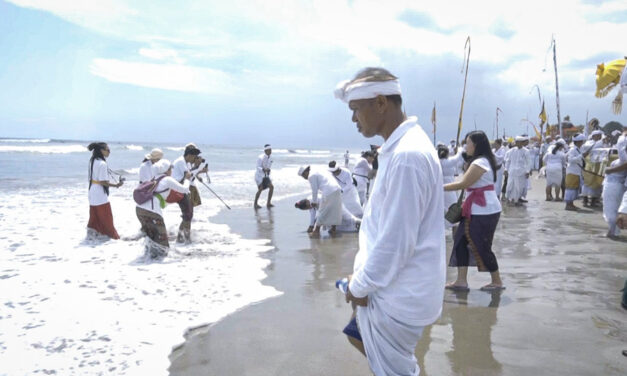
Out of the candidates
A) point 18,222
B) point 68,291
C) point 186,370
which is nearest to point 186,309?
point 186,370

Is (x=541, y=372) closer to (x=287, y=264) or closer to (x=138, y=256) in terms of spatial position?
(x=287, y=264)

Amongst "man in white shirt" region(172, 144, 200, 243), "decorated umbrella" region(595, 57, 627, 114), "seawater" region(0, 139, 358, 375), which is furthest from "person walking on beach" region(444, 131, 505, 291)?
"man in white shirt" region(172, 144, 200, 243)

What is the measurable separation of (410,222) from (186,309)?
140 inches

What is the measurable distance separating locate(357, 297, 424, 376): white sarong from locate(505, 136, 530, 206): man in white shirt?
11.6m

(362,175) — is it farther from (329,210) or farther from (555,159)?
(555,159)

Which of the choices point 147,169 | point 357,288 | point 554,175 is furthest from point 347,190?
point 357,288

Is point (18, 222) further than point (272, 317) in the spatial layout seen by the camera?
Yes

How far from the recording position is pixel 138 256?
22.2 feet

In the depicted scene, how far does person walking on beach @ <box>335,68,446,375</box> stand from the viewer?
167cm

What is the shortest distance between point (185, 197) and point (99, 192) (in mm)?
1558

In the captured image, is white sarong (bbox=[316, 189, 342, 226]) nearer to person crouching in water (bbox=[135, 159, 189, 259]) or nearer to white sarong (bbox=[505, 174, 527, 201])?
person crouching in water (bbox=[135, 159, 189, 259])

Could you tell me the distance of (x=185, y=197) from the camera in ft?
25.4

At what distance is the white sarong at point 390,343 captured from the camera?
178 centimetres

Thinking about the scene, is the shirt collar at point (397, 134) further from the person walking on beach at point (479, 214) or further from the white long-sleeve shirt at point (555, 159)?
the white long-sleeve shirt at point (555, 159)
